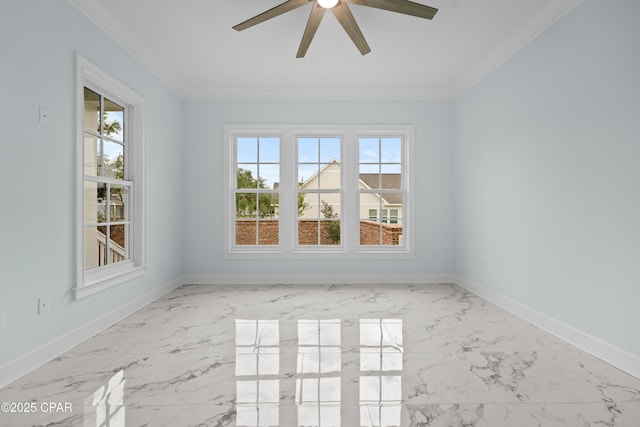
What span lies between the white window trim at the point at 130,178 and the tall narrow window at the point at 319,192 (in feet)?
6.82

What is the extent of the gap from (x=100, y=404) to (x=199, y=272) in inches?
121

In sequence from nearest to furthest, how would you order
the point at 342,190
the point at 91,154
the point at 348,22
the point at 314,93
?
the point at 348,22
the point at 91,154
the point at 314,93
the point at 342,190

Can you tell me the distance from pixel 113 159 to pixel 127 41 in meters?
1.14

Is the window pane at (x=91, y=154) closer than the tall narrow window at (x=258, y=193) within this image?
Yes

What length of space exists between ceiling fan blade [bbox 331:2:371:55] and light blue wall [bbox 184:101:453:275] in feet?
6.07

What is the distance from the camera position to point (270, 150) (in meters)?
5.09

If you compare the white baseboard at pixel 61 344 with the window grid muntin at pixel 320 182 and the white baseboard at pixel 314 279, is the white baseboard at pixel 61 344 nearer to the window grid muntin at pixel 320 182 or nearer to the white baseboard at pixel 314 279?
the white baseboard at pixel 314 279

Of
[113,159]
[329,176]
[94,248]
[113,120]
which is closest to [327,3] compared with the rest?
[113,120]

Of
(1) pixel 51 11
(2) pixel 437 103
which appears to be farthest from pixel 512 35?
(1) pixel 51 11

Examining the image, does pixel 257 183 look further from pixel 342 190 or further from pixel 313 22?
pixel 313 22

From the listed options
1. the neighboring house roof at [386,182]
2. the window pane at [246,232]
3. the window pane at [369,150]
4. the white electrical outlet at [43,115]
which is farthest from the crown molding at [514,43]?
the white electrical outlet at [43,115]

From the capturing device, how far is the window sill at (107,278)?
284cm

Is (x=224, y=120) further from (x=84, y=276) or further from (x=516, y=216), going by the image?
(x=516, y=216)

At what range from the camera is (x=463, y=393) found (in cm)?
203
